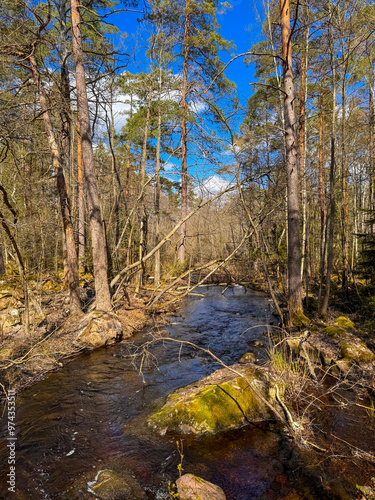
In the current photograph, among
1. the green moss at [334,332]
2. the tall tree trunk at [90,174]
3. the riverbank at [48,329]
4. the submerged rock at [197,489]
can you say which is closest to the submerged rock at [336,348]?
the green moss at [334,332]

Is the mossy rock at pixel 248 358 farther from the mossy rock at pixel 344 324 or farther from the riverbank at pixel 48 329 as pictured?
the riverbank at pixel 48 329

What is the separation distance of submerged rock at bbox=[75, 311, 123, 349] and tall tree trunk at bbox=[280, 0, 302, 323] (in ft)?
17.0

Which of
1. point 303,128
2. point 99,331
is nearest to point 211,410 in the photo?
point 99,331

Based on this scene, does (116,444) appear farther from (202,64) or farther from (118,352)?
(202,64)

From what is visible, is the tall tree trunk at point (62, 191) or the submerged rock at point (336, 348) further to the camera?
the tall tree trunk at point (62, 191)

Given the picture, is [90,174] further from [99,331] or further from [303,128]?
[303,128]

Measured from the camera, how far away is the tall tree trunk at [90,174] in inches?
330

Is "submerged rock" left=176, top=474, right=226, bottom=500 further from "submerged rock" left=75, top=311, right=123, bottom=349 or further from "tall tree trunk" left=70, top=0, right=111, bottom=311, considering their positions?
"tall tree trunk" left=70, top=0, right=111, bottom=311

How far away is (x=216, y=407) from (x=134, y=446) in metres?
1.35

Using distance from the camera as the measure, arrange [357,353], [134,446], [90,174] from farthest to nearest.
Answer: [90,174]
[357,353]
[134,446]

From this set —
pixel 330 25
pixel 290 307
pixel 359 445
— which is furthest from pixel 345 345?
pixel 330 25

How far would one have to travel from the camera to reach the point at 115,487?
3189mm

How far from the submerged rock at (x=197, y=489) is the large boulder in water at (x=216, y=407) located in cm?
109

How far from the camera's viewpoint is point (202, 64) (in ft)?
58.2
